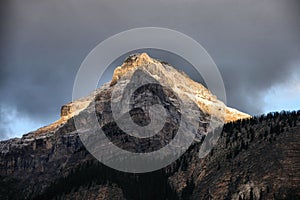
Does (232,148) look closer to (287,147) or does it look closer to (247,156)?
(247,156)

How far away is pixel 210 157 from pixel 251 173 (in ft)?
100

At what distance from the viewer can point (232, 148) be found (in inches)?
7530

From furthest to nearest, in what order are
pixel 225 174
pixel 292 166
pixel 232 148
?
Result: pixel 232 148
pixel 225 174
pixel 292 166

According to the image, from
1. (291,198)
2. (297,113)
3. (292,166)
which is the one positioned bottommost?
(291,198)

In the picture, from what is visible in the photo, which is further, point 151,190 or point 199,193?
point 151,190

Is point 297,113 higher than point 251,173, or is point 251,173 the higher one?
point 297,113

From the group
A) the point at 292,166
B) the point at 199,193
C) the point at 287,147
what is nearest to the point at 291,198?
the point at 292,166

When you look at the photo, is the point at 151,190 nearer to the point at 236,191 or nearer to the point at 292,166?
the point at 236,191

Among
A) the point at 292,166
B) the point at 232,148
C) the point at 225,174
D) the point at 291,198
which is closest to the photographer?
the point at 291,198

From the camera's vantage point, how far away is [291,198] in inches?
5812

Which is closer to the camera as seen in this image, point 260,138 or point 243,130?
point 260,138

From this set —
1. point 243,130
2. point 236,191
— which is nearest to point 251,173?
point 236,191

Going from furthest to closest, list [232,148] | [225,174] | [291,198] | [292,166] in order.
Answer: [232,148] < [225,174] < [292,166] < [291,198]

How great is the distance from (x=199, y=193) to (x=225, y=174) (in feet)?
33.4
